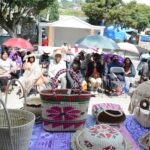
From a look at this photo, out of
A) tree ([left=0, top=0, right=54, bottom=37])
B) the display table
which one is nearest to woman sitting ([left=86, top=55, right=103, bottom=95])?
the display table

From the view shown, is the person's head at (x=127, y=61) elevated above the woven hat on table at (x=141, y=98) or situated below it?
below

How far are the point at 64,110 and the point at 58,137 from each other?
27cm

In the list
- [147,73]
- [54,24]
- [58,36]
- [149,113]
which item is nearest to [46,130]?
[149,113]

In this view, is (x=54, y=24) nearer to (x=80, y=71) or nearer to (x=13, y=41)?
(x=13, y=41)

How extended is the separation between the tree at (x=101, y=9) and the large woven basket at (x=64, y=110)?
31811 millimetres

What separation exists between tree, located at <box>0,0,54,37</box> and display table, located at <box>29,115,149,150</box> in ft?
70.6

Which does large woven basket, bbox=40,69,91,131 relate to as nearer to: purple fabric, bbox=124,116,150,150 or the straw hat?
the straw hat

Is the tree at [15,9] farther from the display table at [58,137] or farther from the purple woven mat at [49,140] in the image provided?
the purple woven mat at [49,140]

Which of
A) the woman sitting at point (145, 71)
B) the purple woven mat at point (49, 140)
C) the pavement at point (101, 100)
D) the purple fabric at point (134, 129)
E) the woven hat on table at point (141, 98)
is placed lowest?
the pavement at point (101, 100)

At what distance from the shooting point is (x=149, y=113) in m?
4.28

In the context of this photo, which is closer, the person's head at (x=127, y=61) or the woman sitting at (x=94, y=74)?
the woman sitting at (x=94, y=74)

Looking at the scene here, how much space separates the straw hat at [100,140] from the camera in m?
3.21

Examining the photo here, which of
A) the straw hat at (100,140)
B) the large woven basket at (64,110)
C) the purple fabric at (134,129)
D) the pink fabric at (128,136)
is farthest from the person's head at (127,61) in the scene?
the straw hat at (100,140)

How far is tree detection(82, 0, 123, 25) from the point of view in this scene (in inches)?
1413
